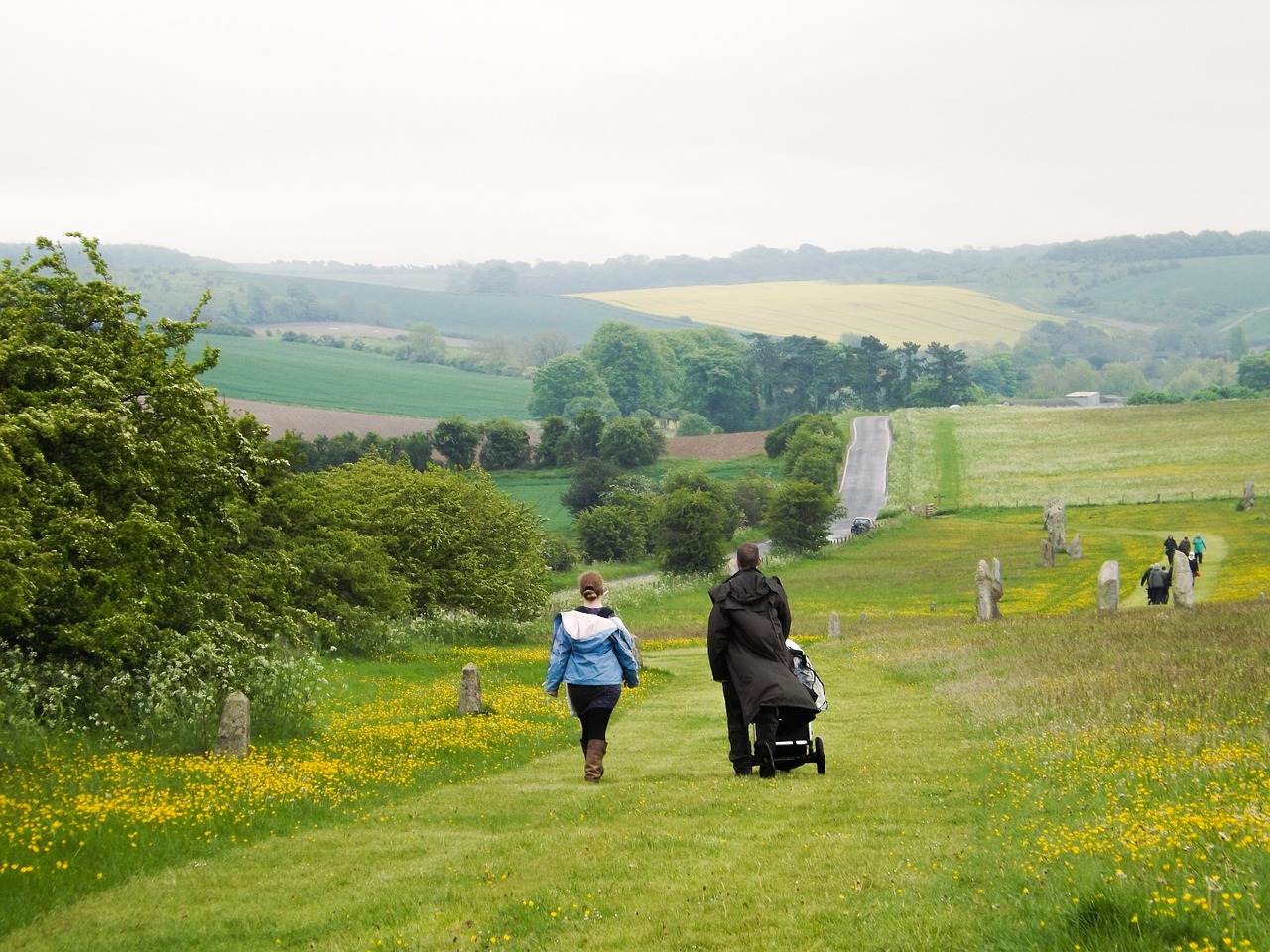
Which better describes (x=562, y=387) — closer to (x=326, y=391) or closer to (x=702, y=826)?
(x=326, y=391)

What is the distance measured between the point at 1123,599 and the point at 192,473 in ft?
111

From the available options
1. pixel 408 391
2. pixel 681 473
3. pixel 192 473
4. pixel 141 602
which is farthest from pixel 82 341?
pixel 408 391

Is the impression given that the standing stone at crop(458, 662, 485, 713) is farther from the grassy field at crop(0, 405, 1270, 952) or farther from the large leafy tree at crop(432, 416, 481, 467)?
the large leafy tree at crop(432, 416, 481, 467)

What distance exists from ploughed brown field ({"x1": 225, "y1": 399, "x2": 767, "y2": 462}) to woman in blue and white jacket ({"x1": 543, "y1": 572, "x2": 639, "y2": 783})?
130m

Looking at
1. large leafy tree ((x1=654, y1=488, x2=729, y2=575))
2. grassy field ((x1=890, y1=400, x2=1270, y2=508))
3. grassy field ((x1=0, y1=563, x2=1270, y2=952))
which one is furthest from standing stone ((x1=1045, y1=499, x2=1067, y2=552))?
grassy field ((x1=0, y1=563, x2=1270, y2=952))

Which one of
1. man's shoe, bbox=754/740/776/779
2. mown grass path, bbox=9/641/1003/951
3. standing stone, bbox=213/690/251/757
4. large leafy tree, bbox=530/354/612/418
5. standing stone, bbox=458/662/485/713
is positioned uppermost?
mown grass path, bbox=9/641/1003/951

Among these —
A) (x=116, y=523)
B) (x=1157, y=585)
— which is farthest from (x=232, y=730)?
(x=1157, y=585)

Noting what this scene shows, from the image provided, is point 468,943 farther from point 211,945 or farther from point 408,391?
point 408,391

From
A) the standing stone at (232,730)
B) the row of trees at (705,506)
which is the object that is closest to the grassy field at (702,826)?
the standing stone at (232,730)

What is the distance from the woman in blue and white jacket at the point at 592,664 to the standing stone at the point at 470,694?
7462 mm

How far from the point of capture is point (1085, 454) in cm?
12162

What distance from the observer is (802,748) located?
13961 mm

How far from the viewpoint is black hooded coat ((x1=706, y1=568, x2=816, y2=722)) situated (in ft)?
44.8

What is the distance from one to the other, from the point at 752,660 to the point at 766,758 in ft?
3.39
